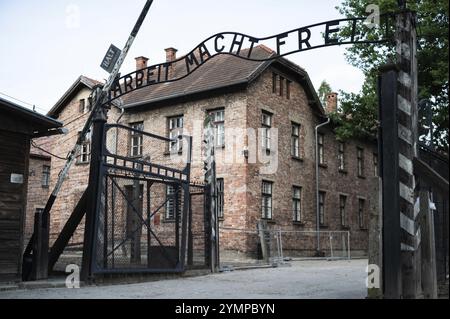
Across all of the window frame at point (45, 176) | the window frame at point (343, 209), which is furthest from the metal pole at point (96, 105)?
the window frame at point (45, 176)

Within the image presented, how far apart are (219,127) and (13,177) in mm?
12191

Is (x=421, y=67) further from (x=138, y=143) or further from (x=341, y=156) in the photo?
(x=138, y=143)

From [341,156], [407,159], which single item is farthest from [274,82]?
[407,159]

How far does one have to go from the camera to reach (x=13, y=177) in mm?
11570

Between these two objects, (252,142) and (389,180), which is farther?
(252,142)

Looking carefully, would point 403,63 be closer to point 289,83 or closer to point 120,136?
point 289,83

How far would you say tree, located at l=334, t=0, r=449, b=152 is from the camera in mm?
20234

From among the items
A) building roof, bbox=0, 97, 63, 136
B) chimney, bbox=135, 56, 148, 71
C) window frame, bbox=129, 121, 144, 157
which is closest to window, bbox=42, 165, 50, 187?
chimney, bbox=135, 56, 148, 71

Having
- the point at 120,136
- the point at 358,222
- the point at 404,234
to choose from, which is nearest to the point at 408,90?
the point at 404,234

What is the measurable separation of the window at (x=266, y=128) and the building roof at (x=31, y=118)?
11.8 metres

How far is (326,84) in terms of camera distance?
52969 mm

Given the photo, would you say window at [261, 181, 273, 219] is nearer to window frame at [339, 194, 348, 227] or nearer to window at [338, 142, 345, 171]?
window frame at [339, 194, 348, 227]

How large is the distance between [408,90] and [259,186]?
51.7 ft

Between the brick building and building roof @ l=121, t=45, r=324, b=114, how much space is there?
0.19 feet
